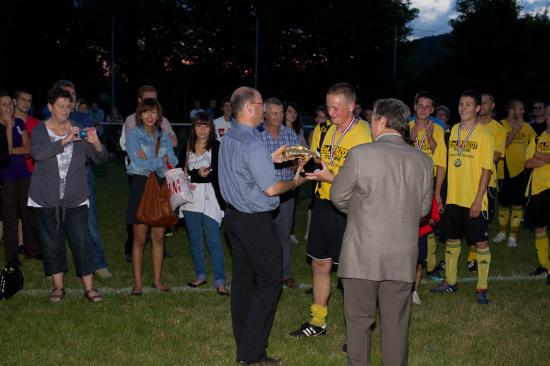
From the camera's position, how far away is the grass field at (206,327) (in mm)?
5548

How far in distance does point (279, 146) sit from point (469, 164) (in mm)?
2079

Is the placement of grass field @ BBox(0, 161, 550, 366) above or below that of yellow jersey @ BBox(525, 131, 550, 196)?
below

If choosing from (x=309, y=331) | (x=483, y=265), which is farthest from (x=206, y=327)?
(x=483, y=265)

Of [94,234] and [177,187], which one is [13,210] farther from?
[177,187]

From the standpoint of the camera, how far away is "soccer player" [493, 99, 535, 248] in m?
10.9

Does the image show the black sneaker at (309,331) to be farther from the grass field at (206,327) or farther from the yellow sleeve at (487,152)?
the yellow sleeve at (487,152)

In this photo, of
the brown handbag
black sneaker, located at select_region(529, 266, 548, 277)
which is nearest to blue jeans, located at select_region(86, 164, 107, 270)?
the brown handbag

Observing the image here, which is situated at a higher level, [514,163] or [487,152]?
[487,152]

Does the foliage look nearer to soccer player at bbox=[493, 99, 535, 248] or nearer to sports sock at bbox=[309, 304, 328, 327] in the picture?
soccer player at bbox=[493, 99, 535, 248]

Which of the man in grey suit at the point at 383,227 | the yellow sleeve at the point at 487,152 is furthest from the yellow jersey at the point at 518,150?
the man in grey suit at the point at 383,227

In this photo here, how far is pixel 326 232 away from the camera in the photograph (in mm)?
6059

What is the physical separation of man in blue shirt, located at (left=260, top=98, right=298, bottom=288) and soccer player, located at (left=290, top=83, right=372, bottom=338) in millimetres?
1151

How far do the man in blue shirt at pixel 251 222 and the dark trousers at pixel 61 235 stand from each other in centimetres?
224

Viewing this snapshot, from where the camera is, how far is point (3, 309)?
22.0 feet
